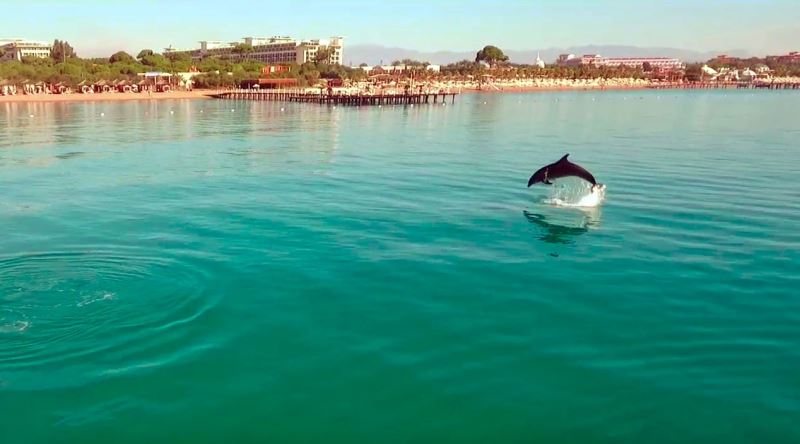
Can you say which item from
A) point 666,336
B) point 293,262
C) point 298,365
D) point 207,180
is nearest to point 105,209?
point 207,180

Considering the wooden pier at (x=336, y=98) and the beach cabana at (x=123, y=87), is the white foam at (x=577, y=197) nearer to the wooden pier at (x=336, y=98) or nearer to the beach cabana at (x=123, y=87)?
the wooden pier at (x=336, y=98)

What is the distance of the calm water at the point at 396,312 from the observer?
30.2ft

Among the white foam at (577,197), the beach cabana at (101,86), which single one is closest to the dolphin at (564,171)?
the white foam at (577,197)

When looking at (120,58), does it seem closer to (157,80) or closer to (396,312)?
(157,80)

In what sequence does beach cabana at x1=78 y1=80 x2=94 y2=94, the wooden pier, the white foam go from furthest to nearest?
beach cabana at x1=78 y1=80 x2=94 y2=94
the wooden pier
the white foam

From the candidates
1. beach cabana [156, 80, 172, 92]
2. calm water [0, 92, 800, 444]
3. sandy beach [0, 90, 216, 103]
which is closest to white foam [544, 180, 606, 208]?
calm water [0, 92, 800, 444]

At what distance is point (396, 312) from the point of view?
41.6 feet

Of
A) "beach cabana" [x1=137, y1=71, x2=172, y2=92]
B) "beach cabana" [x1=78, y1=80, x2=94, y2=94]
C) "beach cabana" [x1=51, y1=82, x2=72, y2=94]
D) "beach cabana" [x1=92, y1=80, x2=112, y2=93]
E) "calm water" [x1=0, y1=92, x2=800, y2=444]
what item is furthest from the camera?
"beach cabana" [x1=137, y1=71, x2=172, y2=92]

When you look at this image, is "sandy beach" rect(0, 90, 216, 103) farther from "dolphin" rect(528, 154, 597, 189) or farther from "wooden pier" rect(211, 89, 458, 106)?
"dolphin" rect(528, 154, 597, 189)

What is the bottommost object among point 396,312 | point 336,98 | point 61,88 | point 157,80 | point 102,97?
point 396,312

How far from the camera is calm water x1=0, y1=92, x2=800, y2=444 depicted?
9195 millimetres

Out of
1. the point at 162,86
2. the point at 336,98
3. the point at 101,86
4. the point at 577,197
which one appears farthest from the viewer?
the point at 162,86

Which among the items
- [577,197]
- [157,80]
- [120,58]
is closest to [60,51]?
[120,58]

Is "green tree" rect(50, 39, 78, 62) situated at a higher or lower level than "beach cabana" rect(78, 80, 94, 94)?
higher
